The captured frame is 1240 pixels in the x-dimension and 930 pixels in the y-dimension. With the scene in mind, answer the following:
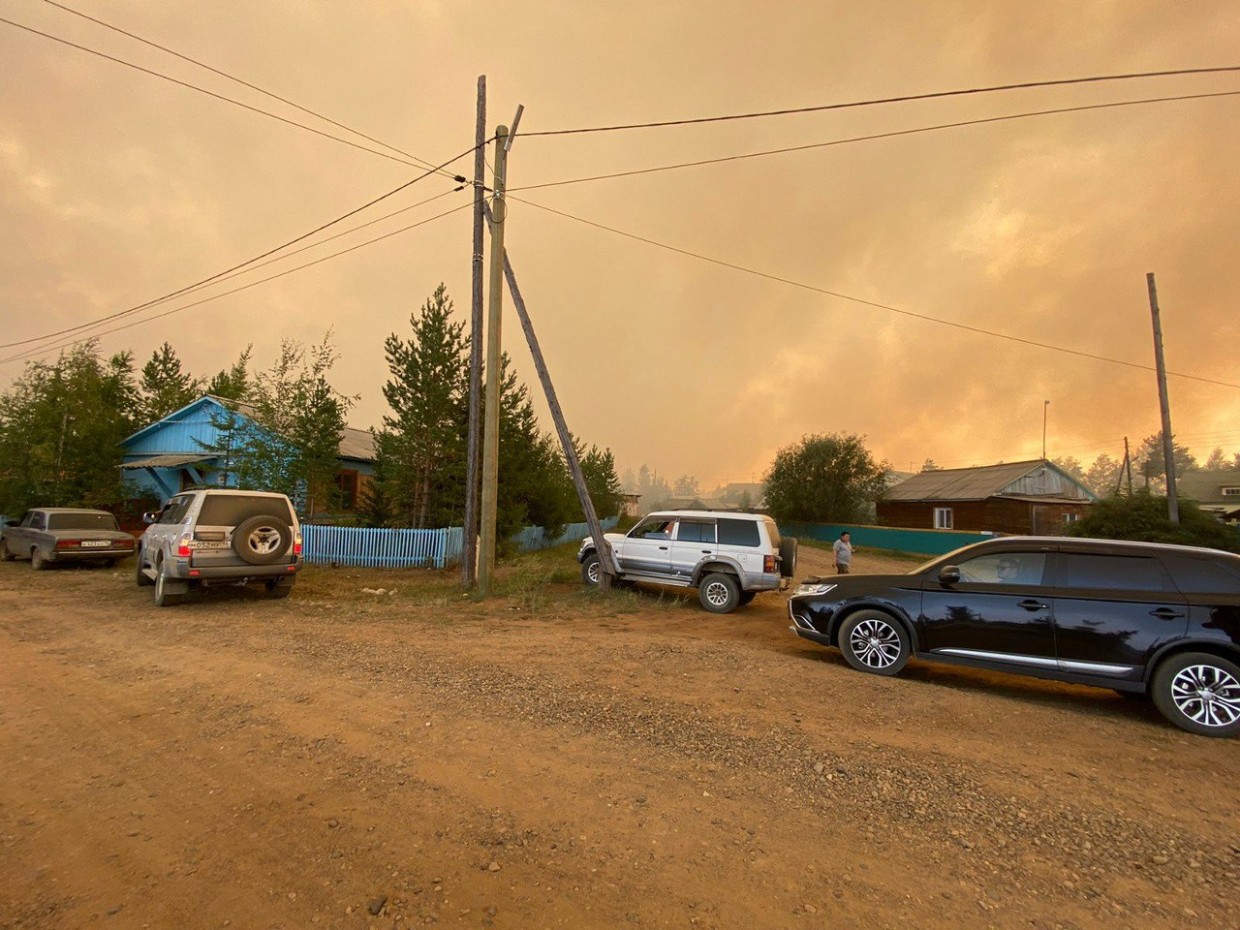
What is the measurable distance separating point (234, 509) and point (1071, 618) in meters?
11.9

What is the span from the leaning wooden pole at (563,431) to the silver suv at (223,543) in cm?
545

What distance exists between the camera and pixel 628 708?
5051mm

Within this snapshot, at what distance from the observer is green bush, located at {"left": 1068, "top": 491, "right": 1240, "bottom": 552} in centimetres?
2000

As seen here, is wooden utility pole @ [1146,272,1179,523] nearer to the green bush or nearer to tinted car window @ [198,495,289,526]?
the green bush

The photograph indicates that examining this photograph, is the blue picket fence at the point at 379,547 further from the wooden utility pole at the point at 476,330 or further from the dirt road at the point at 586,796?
the dirt road at the point at 586,796

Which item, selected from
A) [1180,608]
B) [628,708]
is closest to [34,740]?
[628,708]

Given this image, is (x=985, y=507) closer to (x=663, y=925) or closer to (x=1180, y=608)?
(x=1180, y=608)

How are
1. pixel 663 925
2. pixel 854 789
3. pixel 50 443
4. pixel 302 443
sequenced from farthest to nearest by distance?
pixel 50 443, pixel 302 443, pixel 854 789, pixel 663 925

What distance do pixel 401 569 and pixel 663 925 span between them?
14.8 meters

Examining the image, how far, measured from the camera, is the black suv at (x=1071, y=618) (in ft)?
16.7

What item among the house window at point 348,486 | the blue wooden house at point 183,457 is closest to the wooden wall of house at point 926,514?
the blue wooden house at point 183,457

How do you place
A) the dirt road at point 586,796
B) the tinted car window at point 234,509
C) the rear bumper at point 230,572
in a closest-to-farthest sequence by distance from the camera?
the dirt road at point 586,796, the rear bumper at point 230,572, the tinted car window at point 234,509

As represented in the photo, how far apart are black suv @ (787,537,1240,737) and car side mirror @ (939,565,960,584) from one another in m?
0.02

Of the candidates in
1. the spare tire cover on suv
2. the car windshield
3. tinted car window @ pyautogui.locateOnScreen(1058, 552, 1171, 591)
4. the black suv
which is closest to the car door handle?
the black suv
